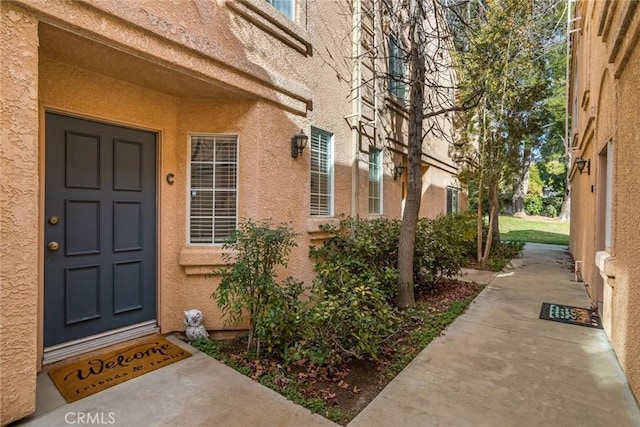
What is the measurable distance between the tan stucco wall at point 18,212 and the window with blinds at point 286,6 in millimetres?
3233

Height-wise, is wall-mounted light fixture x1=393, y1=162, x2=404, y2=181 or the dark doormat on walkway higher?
wall-mounted light fixture x1=393, y1=162, x2=404, y2=181

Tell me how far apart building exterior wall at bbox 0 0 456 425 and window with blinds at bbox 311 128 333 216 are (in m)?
0.18

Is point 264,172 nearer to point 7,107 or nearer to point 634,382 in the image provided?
point 7,107

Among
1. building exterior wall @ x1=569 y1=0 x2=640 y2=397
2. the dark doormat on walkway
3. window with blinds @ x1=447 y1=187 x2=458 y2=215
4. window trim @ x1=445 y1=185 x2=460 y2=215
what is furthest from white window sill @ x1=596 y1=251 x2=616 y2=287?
window with blinds @ x1=447 y1=187 x2=458 y2=215

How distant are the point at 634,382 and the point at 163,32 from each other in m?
5.49

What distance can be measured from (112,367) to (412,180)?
467cm

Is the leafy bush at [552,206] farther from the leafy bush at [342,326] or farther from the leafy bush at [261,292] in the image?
the leafy bush at [261,292]

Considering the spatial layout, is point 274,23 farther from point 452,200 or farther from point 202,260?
point 452,200

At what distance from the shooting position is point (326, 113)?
5.72 meters

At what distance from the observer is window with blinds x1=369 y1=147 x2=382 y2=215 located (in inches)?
290

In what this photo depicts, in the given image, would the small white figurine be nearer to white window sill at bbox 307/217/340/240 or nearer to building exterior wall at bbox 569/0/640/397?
white window sill at bbox 307/217/340/240

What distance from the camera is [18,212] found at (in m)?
2.45

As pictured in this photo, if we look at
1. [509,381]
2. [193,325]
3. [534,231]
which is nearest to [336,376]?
[509,381]

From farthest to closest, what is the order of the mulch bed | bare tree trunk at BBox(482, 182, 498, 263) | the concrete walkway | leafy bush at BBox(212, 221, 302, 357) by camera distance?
bare tree trunk at BBox(482, 182, 498, 263) → leafy bush at BBox(212, 221, 302, 357) → the mulch bed → the concrete walkway
